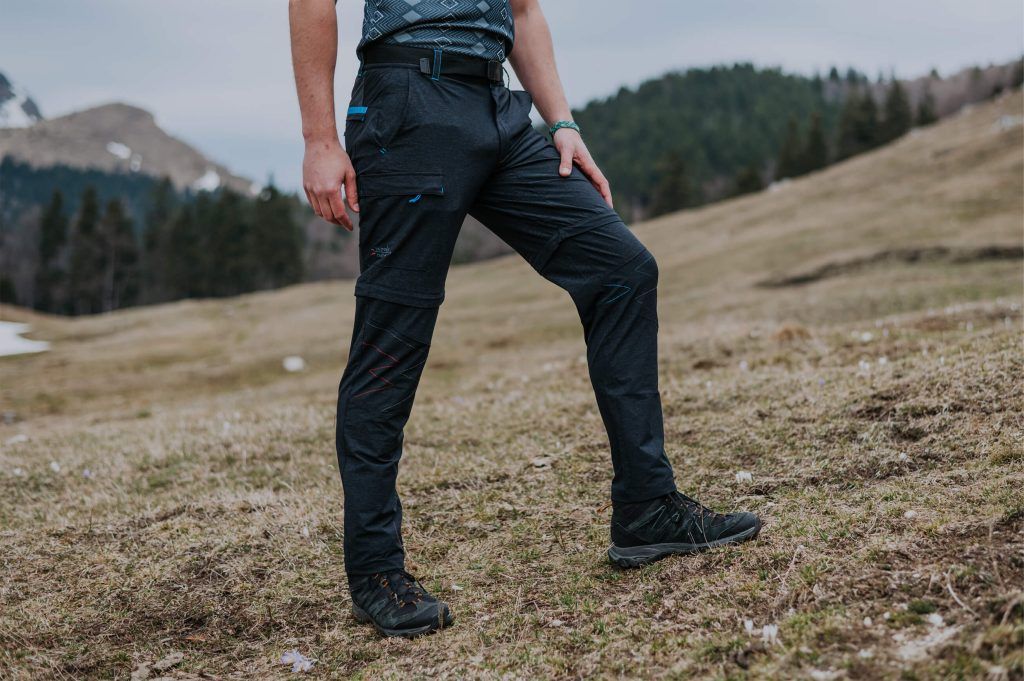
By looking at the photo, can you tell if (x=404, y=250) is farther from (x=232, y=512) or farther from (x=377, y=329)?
(x=232, y=512)

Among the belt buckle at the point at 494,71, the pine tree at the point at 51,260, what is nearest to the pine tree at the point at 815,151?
the pine tree at the point at 51,260

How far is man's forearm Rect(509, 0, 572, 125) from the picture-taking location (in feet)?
12.5

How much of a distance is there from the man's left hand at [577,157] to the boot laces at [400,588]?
184 cm

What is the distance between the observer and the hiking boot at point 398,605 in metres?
3.26

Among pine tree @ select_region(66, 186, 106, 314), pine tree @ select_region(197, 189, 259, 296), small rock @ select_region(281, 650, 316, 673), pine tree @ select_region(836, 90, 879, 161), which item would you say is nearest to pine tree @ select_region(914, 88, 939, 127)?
pine tree @ select_region(836, 90, 879, 161)

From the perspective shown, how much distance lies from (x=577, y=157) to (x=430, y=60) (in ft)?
2.58

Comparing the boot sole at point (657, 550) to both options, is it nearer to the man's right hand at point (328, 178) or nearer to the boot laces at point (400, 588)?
the boot laces at point (400, 588)

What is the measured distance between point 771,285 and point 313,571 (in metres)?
21.4

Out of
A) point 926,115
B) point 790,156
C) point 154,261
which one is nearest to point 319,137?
point 790,156

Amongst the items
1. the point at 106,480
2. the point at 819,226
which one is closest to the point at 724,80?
the point at 819,226

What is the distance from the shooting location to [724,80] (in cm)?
19188

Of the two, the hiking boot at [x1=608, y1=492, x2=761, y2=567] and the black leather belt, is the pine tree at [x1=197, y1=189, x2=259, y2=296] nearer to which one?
the black leather belt

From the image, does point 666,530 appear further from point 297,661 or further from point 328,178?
point 328,178

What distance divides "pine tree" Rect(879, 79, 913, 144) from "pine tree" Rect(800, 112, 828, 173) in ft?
Result: 18.2
